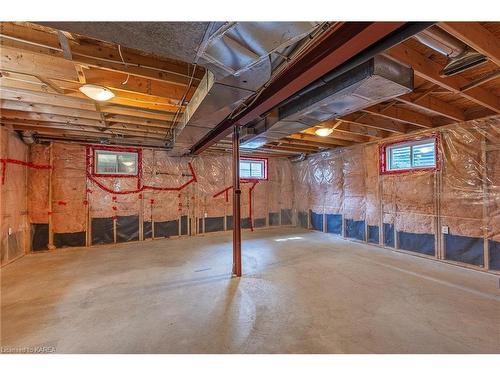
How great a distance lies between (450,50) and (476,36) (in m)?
0.28

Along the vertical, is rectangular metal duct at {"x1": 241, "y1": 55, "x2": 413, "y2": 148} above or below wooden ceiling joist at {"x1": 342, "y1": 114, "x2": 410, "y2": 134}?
below

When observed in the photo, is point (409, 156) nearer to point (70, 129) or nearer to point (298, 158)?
point (298, 158)

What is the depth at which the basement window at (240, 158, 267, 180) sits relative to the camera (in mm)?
6418

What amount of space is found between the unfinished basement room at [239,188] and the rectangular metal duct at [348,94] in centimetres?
2

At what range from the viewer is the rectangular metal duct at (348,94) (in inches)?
68.6

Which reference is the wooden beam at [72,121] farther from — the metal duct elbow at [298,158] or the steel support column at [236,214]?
the metal duct elbow at [298,158]

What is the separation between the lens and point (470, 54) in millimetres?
1825

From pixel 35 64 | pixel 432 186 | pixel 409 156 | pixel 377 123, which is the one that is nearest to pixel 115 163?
pixel 35 64

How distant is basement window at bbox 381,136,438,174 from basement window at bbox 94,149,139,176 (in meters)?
5.30

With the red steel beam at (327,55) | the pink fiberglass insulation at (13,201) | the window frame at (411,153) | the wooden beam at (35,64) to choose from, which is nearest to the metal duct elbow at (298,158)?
the window frame at (411,153)

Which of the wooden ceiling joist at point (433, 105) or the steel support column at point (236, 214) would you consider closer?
the wooden ceiling joist at point (433, 105)

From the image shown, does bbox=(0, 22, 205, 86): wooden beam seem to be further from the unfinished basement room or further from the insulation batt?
the insulation batt

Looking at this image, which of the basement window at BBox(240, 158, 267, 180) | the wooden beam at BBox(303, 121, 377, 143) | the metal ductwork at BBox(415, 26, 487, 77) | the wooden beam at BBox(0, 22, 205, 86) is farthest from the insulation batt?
the wooden beam at BBox(0, 22, 205, 86)

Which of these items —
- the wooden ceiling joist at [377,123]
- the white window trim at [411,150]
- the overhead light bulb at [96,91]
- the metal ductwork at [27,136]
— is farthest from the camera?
the metal ductwork at [27,136]
